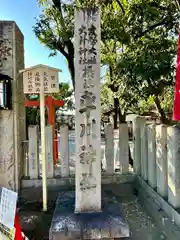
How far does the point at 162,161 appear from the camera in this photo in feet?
12.5

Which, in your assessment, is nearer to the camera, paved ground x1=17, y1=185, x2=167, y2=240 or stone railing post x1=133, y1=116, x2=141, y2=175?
paved ground x1=17, y1=185, x2=167, y2=240

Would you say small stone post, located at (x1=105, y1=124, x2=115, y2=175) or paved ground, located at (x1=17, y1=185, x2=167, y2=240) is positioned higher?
small stone post, located at (x1=105, y1=124, x2=115, y2=175)

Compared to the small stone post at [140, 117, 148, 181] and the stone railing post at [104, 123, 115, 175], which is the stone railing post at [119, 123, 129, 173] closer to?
the stone railing post at [104, 123, 115, 175]

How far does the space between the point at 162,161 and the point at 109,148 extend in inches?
58.4

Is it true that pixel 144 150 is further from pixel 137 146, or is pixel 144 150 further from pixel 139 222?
pixel 139 222

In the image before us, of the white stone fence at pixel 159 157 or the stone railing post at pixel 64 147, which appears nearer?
the white stone fence at pixel 159 157

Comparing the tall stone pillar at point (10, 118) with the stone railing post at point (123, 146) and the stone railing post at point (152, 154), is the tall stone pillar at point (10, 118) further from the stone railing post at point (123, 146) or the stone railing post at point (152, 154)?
the stone railing post at point (152, 154)

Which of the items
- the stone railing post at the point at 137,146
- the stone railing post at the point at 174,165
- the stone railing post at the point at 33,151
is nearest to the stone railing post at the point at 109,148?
the stone railing post at the point at 137,146

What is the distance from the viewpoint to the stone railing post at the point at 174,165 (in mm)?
3312

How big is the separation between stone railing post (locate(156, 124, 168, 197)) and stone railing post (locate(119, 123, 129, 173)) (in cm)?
117

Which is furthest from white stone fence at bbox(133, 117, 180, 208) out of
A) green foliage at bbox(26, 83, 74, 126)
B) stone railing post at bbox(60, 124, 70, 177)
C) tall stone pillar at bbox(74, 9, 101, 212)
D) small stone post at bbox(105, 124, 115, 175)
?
green foliage at bbox(26, 83, 74, 126)

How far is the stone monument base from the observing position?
306 cm

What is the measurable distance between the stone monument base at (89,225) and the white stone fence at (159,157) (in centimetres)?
85

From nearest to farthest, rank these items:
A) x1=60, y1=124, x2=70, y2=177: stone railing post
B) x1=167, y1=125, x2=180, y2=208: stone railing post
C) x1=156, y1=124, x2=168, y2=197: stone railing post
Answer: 1. x1=167, y1=125, x2=180, y2=208: stone railing post
2. x1=156, y1=124, x2=168, y2=197: stone railing post
3. x1=60, y1=124, x2=70, y2=177: stone railing post
